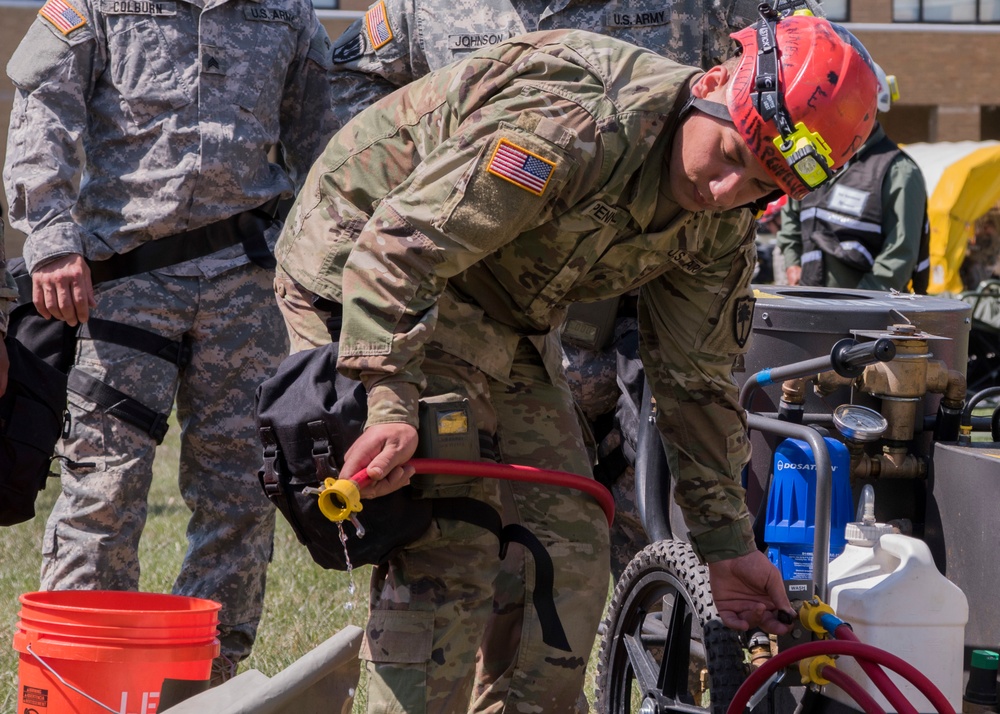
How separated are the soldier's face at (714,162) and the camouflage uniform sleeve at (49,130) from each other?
1.83 m

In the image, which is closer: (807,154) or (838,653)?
(807,154)

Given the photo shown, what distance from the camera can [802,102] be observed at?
91.3 inches

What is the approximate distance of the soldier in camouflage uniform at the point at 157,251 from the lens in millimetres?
3559

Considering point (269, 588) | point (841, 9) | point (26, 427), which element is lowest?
point (841, 9)

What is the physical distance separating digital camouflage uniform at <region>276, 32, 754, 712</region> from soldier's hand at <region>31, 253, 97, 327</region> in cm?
91

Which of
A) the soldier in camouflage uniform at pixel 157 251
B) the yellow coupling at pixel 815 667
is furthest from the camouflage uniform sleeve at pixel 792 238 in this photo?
the yellow coupling at pixel 815 667

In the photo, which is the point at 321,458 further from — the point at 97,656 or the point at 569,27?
the point at 569,27

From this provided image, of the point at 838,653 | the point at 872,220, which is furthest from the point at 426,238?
the point at 872,220

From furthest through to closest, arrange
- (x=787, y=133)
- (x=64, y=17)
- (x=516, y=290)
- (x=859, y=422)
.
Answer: (x=64, y=17) → (x=859, y=422) → (x=516, y=290) → (x=787, y=133)

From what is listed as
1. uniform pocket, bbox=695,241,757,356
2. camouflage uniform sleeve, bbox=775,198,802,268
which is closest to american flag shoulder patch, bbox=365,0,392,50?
uniform pocket, bbox=695,241,757,356

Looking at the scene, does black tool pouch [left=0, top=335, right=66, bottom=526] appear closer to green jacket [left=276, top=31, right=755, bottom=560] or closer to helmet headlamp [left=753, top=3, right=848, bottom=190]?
green jacket [left=276, top=31, right=755, bottom=560]

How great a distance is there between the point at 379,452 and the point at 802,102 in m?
0.99

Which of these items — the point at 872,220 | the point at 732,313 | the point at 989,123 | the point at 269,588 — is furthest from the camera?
the point at 989,123

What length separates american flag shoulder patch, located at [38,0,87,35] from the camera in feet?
12.0
